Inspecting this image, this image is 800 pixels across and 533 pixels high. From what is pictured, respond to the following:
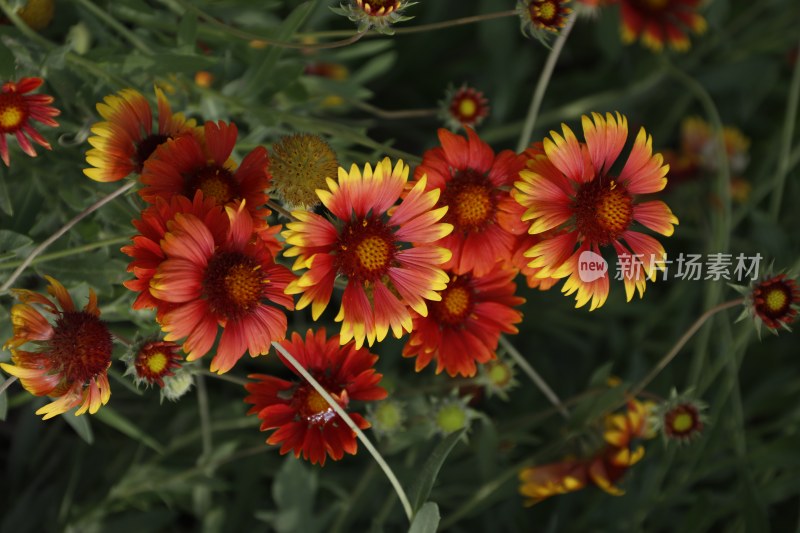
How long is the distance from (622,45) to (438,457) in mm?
1484

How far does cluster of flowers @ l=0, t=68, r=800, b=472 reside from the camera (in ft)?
2.80

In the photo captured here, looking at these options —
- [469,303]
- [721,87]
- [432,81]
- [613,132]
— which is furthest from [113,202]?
[721,87]

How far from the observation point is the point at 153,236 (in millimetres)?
823

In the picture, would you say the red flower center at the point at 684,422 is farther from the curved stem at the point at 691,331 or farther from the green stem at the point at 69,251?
the green stem at the point at 69,251

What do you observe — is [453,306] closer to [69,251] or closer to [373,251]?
[373,251]

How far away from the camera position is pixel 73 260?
1.05m

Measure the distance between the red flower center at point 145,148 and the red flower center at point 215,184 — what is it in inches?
3.0

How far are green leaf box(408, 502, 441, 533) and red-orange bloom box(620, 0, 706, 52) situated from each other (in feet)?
4.43

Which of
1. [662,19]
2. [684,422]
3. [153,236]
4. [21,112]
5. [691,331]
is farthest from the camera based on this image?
[662,19]

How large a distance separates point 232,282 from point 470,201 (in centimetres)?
34

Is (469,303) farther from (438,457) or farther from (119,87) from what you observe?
(119,87)

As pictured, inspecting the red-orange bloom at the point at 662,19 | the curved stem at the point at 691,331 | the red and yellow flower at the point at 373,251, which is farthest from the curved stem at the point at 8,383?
the red-orange bloom at the point at 662,19

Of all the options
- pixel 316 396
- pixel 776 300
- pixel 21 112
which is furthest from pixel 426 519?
pixel 21 112

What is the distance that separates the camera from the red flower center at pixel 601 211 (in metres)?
0.98
